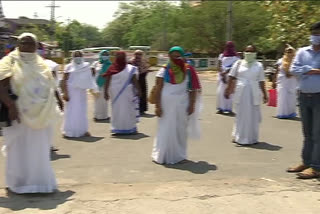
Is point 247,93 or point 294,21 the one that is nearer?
point 247,93

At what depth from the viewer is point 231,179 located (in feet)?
20.7

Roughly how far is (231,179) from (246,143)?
258 cm

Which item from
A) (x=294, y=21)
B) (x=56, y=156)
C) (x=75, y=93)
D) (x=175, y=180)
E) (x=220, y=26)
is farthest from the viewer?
(x=220, y=26)

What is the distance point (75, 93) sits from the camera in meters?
9.73

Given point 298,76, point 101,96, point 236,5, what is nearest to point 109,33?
point 236,5

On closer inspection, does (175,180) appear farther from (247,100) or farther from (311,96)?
(247,100)

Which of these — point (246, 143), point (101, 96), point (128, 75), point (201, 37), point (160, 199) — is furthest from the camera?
point (201, 37)

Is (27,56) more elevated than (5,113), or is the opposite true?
(27,56)

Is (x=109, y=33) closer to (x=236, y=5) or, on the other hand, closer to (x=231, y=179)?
(x=236, y=5)

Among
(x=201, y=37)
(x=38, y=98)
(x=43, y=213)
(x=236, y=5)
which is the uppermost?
(x=236, y=5)

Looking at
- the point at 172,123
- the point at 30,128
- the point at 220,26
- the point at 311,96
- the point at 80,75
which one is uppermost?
the point at 220,26

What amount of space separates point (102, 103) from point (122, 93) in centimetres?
239

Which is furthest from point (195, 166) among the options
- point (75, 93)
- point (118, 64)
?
point (75, 93)

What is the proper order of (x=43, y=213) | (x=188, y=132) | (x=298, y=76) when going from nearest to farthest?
1. (x=43, y=213)
2. (x=298, y=76)
3. (x=188, y=132)
